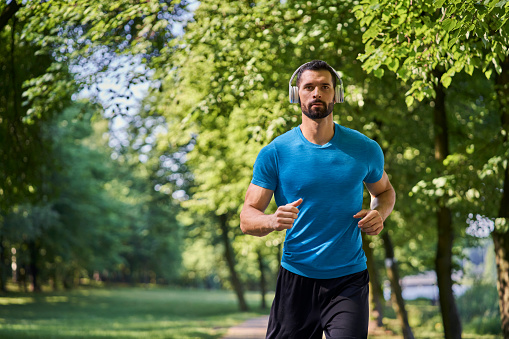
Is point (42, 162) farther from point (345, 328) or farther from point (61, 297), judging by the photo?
point (61, 297)

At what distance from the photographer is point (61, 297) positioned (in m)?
34.9

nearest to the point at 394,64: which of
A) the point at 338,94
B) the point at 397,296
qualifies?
the point at 338,94

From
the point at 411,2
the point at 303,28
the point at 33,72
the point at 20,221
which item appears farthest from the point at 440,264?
the point at 20,221

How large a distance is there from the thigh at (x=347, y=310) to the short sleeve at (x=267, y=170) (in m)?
0.65

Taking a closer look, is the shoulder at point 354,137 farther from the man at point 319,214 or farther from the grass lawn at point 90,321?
the grass lawn at point 90,321

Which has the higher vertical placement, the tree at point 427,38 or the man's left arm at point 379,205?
the tree at point 427,38

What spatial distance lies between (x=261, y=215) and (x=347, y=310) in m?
0.71

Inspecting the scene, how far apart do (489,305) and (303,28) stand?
13.4 meters

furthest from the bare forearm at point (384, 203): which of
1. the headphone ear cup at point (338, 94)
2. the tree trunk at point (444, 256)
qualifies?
the tree trunk at point (444, 256)

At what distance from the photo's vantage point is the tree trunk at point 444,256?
1112 centimetres

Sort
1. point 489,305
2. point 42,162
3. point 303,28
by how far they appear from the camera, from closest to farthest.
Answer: point 303,28, point 42,162, point 489,305

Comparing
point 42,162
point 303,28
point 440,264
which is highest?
point 303,28

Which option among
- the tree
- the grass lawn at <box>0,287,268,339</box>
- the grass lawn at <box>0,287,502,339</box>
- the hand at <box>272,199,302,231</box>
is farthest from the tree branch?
the grass lawn at <box>0,287,268,339</box>

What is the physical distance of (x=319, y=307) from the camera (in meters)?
3.32
